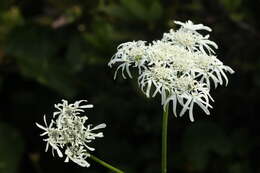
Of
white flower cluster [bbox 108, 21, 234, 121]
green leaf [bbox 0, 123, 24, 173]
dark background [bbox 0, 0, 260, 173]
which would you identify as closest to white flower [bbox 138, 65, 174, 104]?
white flower cluster [bbox 108, 21, 234, 121]

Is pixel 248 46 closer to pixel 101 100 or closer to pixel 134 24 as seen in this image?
pixel 134 24

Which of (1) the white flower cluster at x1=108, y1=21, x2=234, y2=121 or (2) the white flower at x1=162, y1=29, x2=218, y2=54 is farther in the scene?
(2) the white flower at x1=162, y1=29, x2=218, y2=54

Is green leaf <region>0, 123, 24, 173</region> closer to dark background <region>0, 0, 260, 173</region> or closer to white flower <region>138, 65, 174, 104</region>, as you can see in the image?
dark background <region>0, 0, 260, 173</region>

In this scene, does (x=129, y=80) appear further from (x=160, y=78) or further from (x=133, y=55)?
(x=160, y=78)

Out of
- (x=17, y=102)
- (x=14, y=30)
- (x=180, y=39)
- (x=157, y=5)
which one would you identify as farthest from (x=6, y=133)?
(x=180, y=39)

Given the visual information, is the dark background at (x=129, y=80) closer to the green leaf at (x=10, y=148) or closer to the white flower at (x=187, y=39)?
the green leaf at (x=10, y=148)

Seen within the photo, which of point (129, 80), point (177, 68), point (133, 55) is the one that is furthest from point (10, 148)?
point (177, 68)
